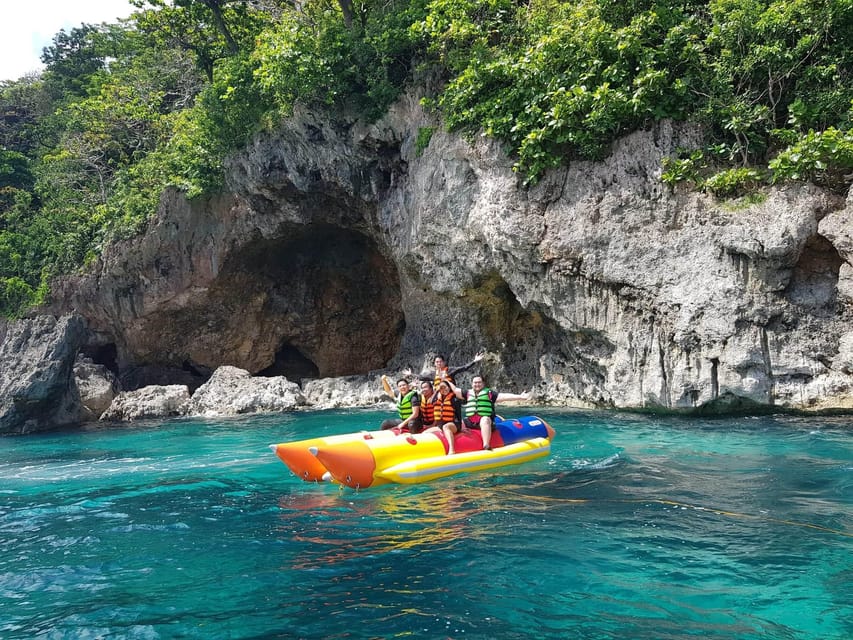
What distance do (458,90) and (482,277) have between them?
3.85m

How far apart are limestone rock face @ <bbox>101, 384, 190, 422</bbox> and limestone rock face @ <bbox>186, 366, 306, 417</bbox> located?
357mm

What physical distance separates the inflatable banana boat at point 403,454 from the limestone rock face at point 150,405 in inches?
407

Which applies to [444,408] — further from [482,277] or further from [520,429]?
[482,277]

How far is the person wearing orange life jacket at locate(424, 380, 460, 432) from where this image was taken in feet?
30.1

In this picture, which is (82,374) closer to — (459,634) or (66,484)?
(66,484)

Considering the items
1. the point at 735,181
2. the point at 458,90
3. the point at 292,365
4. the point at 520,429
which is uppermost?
the point at 458,90

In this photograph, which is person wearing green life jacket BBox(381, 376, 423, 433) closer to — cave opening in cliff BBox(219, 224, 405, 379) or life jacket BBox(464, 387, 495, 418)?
life jacket BBox(464, 387, 495, 418)

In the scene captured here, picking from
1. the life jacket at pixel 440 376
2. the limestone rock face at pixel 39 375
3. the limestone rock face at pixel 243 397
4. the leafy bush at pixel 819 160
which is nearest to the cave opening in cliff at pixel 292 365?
the limestone rock face at pixel 243 397

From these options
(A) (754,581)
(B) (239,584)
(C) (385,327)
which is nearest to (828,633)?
(A) (754,581)

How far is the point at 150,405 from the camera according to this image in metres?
18.0

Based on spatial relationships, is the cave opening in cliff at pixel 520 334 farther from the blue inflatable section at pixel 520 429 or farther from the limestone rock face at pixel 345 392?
the blue inflatable section at pixel 520 429

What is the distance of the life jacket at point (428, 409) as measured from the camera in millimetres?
9547

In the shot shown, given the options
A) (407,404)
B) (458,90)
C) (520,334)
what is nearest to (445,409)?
(407,404)

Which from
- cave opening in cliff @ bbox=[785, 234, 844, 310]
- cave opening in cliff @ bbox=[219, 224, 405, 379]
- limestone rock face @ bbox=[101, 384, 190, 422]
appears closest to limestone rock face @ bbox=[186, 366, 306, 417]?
limestone rock face @ bbox=[101, 384, 190, 422]
